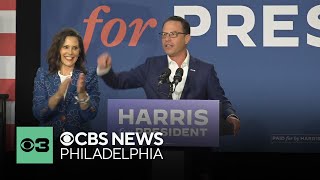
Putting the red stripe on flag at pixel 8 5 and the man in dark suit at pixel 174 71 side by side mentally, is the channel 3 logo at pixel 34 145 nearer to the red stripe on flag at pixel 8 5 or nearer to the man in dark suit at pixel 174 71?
the man in dark suit at pixel 174 71

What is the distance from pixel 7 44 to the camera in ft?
7.16

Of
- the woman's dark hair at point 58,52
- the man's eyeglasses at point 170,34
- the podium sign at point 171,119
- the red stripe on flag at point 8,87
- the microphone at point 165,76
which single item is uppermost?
the man's eyeglasses at point 170,34

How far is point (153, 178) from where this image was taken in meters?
2.15

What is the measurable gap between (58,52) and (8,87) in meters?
0.32

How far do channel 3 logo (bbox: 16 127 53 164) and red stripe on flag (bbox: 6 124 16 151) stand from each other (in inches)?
1.0

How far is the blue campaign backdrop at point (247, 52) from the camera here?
209 cm

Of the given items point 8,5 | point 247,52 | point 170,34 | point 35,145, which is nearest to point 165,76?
point 170,34

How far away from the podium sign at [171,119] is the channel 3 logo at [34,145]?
1.09 feet

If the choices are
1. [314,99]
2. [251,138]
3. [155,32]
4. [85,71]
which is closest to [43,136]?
[85,71]

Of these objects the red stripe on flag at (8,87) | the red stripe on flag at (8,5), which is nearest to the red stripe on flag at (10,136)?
the red stripe on flag at (8,87)

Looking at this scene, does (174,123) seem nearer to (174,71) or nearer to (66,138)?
(174,71)

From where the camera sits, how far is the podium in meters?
2.10

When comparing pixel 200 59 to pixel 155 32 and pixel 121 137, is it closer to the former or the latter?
pixel 155 32

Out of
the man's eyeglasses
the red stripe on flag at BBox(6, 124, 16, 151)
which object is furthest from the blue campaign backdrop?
the red stripe on flag at BBox(6, 124, 16, 151)
